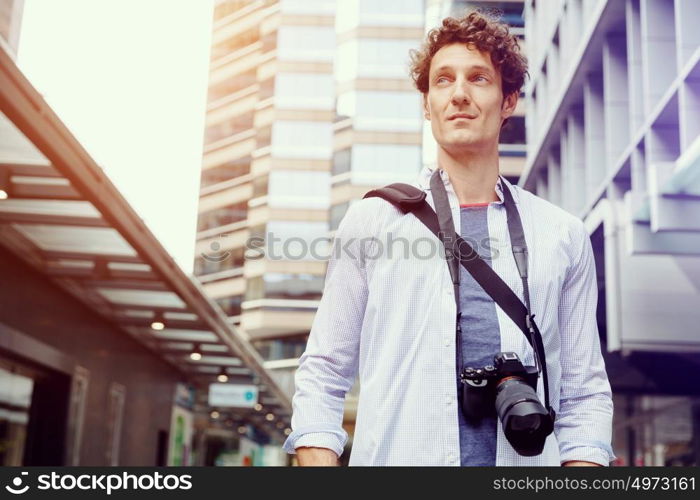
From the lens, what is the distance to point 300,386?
2.05m

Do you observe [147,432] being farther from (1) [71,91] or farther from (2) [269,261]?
(2) [269,261]

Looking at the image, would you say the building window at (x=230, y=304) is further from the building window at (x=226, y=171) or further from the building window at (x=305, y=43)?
the building window at (x=305, y=43)

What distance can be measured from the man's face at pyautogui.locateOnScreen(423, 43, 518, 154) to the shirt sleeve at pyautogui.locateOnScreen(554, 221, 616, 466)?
291 millimetres

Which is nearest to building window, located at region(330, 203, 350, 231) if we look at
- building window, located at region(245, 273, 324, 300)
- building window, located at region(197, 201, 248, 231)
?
building window, located at region(245, 273, 324, 300)

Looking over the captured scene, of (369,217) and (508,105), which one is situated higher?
(508,105)

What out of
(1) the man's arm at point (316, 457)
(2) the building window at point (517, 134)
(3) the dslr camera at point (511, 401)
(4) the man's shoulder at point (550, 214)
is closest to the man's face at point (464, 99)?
(4) the man's shoulder at point (550, 214)

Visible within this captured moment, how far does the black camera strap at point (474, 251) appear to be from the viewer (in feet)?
6.46

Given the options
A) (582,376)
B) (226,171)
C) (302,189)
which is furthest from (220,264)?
(582,376)

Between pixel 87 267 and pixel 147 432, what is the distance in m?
8.45

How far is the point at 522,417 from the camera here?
1.78 metres

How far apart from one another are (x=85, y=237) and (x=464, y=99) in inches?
356

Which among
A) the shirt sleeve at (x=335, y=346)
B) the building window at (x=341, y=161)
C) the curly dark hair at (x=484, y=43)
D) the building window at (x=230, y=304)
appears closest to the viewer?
the shirt sleeve at (x=335, y=346)

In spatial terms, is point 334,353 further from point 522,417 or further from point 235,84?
point 235,84

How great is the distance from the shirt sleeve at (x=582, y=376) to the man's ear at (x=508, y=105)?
0.34 metres
